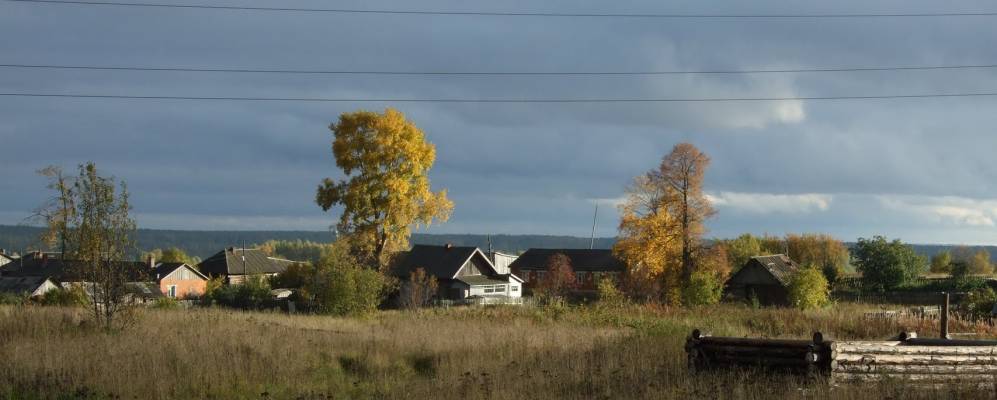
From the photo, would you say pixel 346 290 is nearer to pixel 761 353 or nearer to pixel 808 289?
pixel 761 353

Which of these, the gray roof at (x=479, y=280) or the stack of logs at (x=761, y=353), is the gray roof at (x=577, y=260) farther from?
the stack of logs at (x=761, y=353)

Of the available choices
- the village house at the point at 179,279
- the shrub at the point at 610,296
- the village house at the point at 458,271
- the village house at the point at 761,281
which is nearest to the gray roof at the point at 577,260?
the village house at the point at 458,271

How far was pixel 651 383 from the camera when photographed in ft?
50.8

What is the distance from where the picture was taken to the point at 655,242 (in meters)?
54.1

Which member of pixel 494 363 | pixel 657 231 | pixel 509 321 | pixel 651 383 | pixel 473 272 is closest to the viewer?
pixel 651 383

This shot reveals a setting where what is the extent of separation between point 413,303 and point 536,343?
25.8 meters

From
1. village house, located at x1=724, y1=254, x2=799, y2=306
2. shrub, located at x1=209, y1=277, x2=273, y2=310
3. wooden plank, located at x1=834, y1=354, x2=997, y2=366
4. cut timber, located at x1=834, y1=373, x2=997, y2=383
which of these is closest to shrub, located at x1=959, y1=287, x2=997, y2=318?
village house, located at x1=724, y1=254, x2=799, y2=306

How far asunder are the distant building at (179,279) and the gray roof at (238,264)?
330cm

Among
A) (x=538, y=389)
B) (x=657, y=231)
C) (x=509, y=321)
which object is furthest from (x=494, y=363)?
(x=657, y=231)

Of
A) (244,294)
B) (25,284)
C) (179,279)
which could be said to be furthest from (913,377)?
(179,279)

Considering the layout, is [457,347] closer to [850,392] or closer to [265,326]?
[265,326]

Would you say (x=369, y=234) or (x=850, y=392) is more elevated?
(x=369, y=234)

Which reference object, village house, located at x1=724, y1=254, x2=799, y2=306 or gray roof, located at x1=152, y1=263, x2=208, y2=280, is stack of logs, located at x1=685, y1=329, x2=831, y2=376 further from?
gray roof, located at x1=152, y1=263, x2=208, y2=280

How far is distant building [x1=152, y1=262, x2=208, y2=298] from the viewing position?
88500 mm
